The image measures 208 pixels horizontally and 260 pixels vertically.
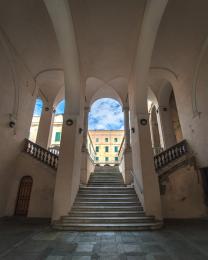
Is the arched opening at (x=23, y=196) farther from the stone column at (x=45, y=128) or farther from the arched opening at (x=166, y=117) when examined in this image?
the arched opening at (x=166, y=117)

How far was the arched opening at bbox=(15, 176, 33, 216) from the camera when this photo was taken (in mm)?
5680

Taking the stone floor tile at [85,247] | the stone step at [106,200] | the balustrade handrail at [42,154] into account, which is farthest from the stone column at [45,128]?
the stone floor tile at [85,247]

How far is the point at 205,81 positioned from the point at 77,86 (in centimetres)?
507

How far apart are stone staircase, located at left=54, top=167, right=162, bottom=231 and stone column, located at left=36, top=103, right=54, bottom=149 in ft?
14.5

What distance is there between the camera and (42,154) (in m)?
6.36

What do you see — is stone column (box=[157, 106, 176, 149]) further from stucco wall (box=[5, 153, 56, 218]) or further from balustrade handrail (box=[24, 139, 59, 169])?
stucco wall (box=[5, 153, 56, 218])

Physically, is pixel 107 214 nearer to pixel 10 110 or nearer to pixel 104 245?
pixel 104 245

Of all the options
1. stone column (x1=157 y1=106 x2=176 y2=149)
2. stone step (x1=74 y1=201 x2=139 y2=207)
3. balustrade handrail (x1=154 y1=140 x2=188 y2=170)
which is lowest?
stone step (x1=74 y1=201 x2=139 y2=207)

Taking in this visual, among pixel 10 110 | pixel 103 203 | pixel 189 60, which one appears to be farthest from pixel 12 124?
pixel 189 60

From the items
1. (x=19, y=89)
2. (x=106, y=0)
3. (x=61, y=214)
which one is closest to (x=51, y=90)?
(x=19, y=89)

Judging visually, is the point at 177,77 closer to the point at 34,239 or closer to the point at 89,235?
the point at 89,235

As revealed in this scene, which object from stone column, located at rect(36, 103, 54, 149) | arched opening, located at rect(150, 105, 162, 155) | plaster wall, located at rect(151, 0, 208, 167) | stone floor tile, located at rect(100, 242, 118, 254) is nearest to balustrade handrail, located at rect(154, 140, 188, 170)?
plaster wall, located at rect(151, 0, 208, 167)

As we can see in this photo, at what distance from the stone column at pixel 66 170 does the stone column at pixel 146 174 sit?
95.7 inches

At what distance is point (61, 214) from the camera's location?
4.43 meters
